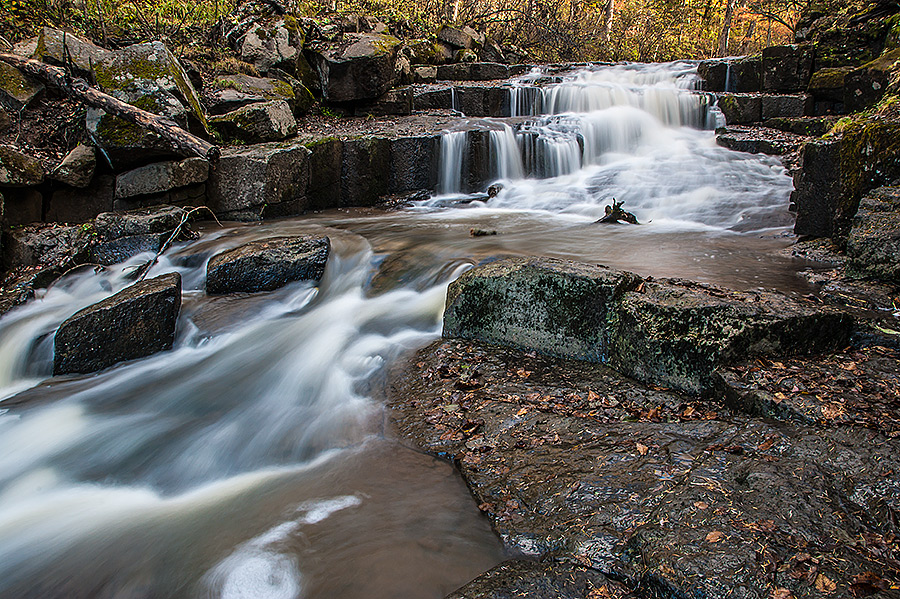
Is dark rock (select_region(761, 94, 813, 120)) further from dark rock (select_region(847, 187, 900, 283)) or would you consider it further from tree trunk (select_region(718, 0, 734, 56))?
tree trunk (select_region(718, 0, 734, 56))

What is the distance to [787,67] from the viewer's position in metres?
12.4

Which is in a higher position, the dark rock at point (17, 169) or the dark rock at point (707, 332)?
the dark rock at point (17, 169)

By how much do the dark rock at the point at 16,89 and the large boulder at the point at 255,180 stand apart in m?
2.98

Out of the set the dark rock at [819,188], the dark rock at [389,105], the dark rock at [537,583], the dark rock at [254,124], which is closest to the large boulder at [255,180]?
the dark rock at [254,124]

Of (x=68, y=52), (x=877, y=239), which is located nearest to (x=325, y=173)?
(x=68, y=52)

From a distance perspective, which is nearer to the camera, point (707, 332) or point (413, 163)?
point (707, 332)

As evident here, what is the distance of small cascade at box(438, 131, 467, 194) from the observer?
33.3ft

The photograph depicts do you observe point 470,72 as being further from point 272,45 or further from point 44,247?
point 44,247

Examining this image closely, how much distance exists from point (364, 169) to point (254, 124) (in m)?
2.17

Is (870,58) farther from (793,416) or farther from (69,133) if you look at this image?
(69,133)

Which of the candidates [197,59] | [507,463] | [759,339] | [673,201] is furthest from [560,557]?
[197,59]

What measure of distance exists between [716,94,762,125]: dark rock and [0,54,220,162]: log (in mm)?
11357

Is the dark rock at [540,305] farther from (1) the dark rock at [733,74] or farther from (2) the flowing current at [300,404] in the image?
(1) the dark rock at [733,74]

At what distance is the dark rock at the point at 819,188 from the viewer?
18.6ft
